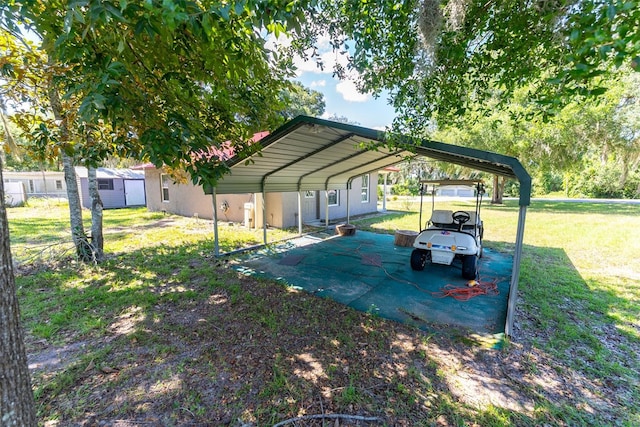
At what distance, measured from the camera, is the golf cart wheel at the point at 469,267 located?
4973 mm

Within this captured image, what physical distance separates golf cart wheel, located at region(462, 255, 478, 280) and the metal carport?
5.19 feet

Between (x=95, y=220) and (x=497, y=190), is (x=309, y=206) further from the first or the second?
(x=497, y=190)

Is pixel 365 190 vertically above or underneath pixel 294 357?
above

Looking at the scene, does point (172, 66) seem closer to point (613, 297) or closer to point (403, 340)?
point (403, 340)

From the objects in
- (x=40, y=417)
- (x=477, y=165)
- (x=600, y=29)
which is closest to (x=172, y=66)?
(x=40, y=417)

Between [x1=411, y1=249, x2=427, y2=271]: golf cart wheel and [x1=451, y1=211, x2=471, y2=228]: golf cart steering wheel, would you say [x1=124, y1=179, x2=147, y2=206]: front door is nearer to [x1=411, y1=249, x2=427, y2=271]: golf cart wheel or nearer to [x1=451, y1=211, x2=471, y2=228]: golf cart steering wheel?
[x1=411, y1=249, x2=427, y2=271]: golf cart wheel

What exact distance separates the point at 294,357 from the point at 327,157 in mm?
5245

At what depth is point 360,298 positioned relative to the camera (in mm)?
4383

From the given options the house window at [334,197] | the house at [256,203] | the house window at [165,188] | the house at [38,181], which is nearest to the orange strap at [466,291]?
the house at [256,203]

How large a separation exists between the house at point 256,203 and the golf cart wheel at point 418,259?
5.30 m

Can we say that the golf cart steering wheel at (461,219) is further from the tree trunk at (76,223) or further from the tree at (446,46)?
the tree trunk at (76,223)

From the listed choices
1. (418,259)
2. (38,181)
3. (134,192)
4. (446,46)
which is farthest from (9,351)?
(38,181)

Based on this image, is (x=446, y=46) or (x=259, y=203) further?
(x=259, y=203)

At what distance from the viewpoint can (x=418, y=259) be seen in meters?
5.54
